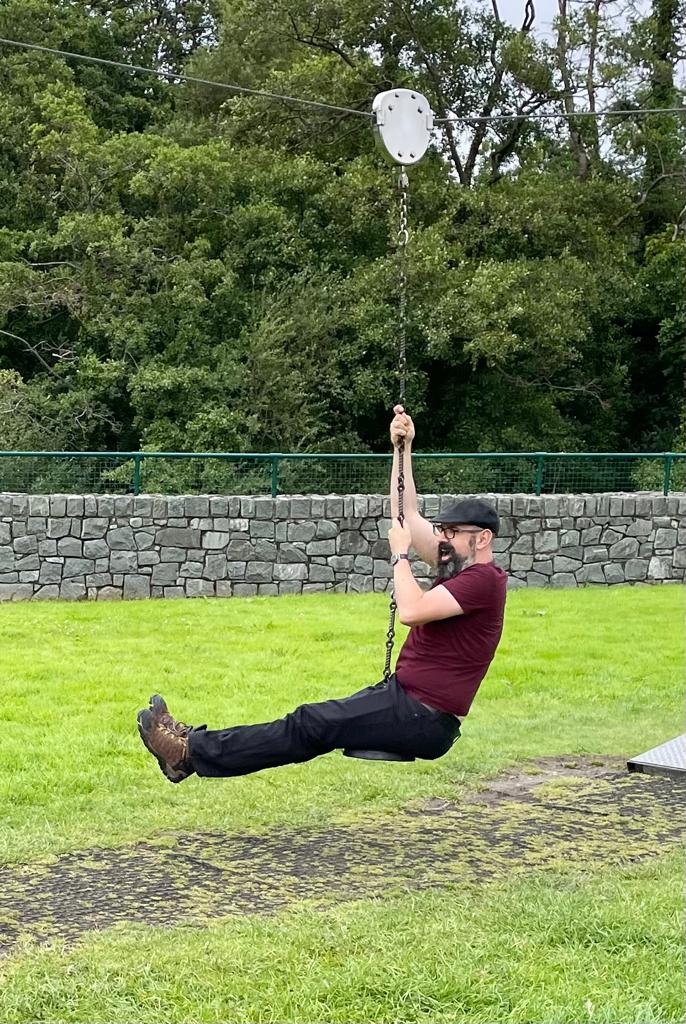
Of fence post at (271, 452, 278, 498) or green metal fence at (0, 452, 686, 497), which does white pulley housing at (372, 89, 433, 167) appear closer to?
green metal fence at (0, 452, 686, 497)

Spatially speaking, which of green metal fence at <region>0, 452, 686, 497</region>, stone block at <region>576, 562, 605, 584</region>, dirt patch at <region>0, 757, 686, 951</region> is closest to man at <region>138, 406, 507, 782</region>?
dirt patch at <region>0, 757, 686, 951</region>

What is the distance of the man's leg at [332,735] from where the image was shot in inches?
175

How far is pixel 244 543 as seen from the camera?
1346 cm

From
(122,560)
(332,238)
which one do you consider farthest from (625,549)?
(332,238)

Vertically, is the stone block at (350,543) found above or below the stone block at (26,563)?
above

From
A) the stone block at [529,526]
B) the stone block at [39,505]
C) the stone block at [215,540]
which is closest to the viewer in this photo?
the stone block at [39,505]

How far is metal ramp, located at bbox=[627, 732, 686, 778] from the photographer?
22.0 ft

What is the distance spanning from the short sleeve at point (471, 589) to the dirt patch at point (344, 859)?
118 cm

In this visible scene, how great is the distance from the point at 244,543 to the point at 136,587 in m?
1.24

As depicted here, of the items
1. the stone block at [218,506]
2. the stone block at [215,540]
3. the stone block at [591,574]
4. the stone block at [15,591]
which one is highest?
the stone block at [218,506]

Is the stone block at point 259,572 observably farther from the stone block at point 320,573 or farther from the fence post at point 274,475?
the fence post at point 274,475

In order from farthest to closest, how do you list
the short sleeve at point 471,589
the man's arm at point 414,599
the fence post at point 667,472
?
the fence post at point 667,472
the short sleeve at point 471,589
the man's arm at point 414,599

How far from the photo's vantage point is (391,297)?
66.7ft

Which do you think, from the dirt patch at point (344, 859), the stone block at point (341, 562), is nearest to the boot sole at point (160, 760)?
the dirt patch at point (344, 859)
